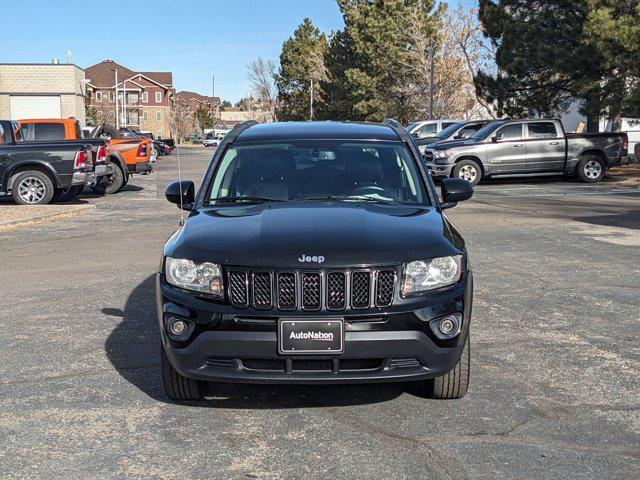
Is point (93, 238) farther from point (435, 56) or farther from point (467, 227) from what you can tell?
point (435, 56)

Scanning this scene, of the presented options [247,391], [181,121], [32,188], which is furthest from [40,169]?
[181,121]

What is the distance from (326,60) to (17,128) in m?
48.2

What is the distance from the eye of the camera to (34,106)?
51.5 metres

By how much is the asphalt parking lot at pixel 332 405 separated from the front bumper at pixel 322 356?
1.04 feet

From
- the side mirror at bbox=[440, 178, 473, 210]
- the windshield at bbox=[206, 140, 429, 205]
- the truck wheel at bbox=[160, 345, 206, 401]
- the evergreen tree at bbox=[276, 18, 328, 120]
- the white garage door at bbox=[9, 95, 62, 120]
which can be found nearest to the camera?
the truck wheel at bbox=[160, 345, 206, 401]

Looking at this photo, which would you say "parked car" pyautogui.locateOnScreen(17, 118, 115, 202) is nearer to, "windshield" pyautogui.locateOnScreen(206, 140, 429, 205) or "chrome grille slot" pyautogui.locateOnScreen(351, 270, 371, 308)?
"windshield" pyautogui.locateOnScreen(206, 140, 429, 205)

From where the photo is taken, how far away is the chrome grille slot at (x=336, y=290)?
14.2 ft

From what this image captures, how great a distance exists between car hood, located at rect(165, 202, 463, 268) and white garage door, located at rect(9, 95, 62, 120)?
49405 millimetres

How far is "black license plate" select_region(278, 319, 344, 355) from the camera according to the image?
427cm

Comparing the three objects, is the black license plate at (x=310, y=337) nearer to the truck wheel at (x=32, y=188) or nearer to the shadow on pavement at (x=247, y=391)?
the shadow on pavement at (x=247, y=391)

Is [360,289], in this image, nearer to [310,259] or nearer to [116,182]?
[310,259]

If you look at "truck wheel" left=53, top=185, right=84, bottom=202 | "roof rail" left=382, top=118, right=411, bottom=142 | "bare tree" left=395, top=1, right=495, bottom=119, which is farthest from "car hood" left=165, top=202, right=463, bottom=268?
"bare tree" left=395, top=1, right=495, bottom=119

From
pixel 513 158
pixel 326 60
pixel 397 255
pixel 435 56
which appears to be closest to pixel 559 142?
pixel 513 158

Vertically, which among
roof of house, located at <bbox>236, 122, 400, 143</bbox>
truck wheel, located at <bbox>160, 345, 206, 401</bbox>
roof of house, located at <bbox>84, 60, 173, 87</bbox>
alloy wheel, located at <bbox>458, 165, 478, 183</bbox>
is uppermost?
roof of house, located at <bbox>84, 60, 173, 87</bbox>
